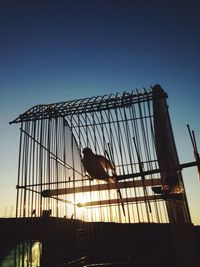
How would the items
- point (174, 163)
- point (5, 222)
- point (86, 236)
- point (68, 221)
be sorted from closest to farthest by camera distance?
1. point (174, 163)
2. point (68, 221)
3. point (86, 236)
4. point (5, 222)

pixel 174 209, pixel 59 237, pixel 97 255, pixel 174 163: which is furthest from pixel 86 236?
pixel 174 163

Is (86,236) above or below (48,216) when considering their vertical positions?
below

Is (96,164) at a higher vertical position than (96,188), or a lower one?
higher

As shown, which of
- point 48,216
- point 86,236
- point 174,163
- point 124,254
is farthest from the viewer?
point 124,254

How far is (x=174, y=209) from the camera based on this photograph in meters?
2.66

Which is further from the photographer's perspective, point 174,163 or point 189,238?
point 174,163

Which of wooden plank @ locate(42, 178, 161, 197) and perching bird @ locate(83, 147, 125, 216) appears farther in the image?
perching bird @ locate(83, 147, 125, 216)

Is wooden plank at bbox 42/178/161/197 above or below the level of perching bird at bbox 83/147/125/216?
below

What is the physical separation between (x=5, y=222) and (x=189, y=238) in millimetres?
4808

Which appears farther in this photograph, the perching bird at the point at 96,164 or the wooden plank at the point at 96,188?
the perching bird at the point at 96,164

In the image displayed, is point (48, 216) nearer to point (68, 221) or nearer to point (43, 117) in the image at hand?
point (68, 221)

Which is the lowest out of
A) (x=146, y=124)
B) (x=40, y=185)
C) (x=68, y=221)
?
(x=68, y=221)

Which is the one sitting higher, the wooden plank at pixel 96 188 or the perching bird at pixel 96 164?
the perching bird at pixel 96 164

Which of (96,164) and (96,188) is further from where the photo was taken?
(96,164)
